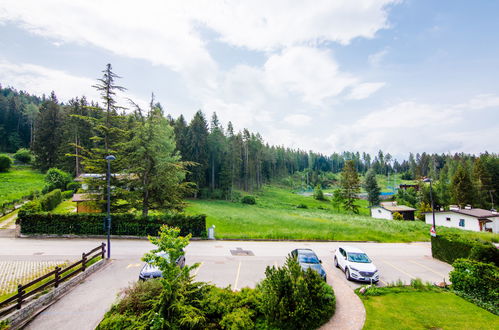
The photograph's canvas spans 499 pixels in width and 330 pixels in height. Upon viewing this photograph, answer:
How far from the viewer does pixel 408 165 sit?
562ft

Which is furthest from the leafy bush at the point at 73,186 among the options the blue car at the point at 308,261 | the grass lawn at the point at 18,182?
the blue car at the point at 308,261

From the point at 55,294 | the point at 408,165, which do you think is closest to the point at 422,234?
the point at 55,294

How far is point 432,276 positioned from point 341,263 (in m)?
6.17

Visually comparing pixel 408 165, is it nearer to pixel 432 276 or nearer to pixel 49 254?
pixel 432 276

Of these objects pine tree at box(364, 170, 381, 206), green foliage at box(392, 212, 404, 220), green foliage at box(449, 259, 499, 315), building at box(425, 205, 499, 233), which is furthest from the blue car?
pine tree at box(364, 170, 381, 206)

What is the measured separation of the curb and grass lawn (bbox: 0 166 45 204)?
1169 inches

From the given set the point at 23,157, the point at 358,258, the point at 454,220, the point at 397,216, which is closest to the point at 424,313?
the point at 358,258

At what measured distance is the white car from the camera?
13.6 metres

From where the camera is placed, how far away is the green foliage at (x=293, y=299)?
8.20m

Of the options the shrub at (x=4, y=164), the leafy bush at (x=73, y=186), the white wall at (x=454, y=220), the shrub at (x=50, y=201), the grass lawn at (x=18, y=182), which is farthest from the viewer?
the shrub at (x=4, y=164)

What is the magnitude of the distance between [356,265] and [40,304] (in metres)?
15.7

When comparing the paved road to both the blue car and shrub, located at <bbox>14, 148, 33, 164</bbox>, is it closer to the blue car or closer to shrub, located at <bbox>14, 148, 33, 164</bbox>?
the blue car

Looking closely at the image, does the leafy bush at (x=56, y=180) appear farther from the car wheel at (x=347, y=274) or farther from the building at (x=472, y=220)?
the building at (x=472, y=220)

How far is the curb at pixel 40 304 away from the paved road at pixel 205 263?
31cm
